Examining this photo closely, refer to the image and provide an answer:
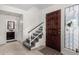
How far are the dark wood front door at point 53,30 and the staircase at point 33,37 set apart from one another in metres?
0.18

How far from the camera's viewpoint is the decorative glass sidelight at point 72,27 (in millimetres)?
1401

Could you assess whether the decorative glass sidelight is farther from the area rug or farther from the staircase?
the staircase

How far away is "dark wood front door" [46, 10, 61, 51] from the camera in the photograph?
1494 millimetres

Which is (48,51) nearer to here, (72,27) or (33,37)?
(33,37)

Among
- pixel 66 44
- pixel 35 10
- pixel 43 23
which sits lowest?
pixel 66 44

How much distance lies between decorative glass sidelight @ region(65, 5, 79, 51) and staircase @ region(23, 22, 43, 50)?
537 mm

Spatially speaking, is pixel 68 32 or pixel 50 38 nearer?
pixel 68 32

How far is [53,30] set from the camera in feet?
5.02

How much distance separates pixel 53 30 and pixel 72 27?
0.37 meters

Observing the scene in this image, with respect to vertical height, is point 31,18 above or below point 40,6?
below

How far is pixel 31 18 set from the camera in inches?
59.9
